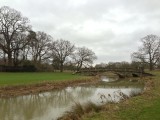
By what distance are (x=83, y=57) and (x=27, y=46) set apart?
34116 millimetres

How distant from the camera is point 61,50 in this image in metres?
83.4

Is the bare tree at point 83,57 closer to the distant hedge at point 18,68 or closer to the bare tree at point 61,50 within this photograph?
the bare tree at point 61,50

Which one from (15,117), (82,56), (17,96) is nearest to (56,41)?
(82,56)

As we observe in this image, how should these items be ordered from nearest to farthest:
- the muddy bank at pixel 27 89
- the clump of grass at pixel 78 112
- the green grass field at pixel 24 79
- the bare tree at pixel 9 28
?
the clump of grass at pixel 78 112 < the muddy bank at pixel 27 89 < the green grass field at pixel 24 79 < the bare tree at pixel 9 28

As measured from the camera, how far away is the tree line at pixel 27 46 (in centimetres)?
5866

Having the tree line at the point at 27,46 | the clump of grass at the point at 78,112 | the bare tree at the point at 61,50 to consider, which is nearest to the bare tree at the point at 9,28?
the tree line at the point at 27,46

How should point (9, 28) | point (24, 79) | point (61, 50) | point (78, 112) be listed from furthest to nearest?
point (61, 50), point (9, 28), point (24, 79), point (78, 112)

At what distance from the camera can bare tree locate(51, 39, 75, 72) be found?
3192 inches

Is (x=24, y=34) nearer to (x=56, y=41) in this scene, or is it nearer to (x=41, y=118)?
(x=56, y=41)

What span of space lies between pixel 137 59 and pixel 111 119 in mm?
73212

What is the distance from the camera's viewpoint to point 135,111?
13.4m

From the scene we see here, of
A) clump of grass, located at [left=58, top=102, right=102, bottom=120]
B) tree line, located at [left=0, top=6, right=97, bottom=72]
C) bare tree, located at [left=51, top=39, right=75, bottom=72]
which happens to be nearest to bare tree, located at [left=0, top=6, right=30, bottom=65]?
tree line, located at [left=0, top=6, right=97, bottom=72]

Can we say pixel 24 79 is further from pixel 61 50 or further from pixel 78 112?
pixel 61 50

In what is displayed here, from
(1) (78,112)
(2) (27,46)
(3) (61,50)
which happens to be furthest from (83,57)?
(1) (78,112)
